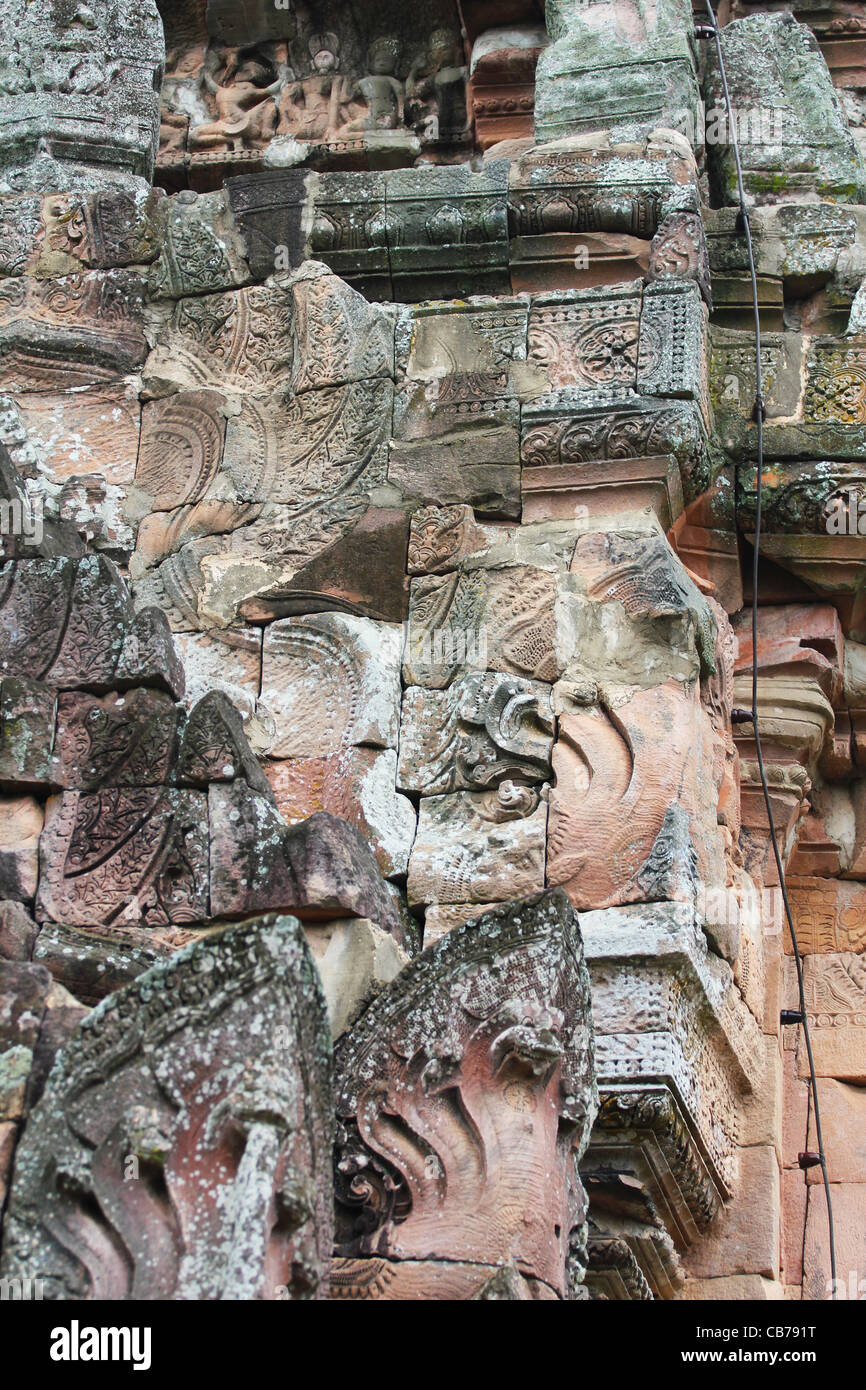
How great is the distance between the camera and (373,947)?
22.2ft

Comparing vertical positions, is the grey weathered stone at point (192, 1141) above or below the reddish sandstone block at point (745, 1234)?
below

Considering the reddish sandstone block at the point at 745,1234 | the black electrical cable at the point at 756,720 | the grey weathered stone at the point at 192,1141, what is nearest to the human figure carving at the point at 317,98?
the black electrical cable at the point at 756,720

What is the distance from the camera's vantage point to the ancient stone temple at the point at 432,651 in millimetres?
5660

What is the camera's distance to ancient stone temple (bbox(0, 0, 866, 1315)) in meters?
5.66

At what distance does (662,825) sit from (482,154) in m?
4.64

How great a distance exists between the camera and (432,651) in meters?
8.23

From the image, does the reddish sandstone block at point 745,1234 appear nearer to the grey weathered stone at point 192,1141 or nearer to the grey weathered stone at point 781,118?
the grey weathered stone at point 192,1141

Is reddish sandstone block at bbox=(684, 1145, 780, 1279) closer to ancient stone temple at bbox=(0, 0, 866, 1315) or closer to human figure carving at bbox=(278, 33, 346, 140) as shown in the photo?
ancient stone temple at bbox=(0, 0, 866, 1315)

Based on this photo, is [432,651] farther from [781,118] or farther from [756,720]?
[781,118]

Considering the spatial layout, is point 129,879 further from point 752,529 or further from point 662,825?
point 752,529

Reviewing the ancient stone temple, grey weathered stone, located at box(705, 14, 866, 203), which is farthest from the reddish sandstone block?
grey weathered stone, located at box(705, 14, 866, 203)

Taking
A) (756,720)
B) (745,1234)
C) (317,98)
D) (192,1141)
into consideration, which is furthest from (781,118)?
(192,1141)
